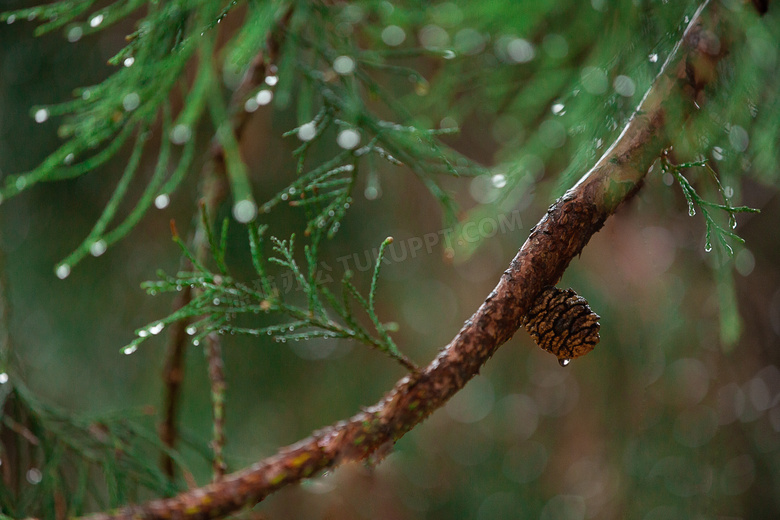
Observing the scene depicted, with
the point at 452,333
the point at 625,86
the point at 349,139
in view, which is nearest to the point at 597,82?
the point at 625,86

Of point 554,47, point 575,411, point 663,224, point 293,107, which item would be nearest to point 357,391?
point 575,411

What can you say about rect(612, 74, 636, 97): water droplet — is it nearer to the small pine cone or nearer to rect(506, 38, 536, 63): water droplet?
the small pine cone

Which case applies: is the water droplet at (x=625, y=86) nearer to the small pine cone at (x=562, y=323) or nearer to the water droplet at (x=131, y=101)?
the small pine cone at (x=562, y=323)

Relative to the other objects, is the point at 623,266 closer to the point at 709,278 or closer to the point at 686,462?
the point at 709,278

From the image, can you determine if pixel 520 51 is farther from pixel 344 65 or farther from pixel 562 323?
pixel 562 323

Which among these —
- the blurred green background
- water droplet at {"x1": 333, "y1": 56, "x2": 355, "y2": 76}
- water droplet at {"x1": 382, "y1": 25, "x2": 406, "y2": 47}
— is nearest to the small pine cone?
water droplet at {"x1": 333, "y1": 56, "x2": 355, "y2": 76}
